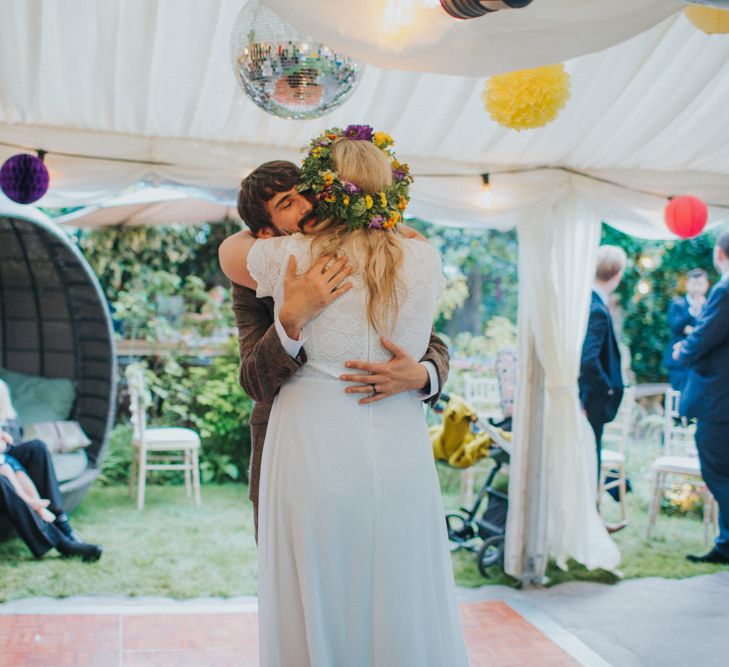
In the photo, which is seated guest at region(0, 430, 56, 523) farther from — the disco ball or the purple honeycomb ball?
the disco ball

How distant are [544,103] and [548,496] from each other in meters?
2.53

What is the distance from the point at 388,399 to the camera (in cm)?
205

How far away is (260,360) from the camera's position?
2.01m

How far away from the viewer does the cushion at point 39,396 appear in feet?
20.6

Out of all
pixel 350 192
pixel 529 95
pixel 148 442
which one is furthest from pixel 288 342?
pixel 148 442

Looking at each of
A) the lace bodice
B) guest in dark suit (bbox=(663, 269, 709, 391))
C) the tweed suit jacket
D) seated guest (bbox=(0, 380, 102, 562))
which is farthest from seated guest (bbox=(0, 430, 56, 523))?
guest in dark suit (bbox=(663, 269, 709, 391))

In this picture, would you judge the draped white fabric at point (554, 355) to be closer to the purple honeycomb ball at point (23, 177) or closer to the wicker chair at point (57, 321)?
the purple honeycomb ball at point (23, 177)

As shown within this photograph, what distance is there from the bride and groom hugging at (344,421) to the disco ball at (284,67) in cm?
65

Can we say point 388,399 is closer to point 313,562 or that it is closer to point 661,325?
point 313,562

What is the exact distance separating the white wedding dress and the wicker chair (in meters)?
4.47

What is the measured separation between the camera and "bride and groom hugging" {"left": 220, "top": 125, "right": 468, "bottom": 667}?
6.45 feet

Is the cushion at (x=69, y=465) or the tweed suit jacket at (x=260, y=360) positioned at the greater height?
the tweed suit jacket at (x=260, y=360)

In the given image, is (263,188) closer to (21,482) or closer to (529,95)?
(529,95)

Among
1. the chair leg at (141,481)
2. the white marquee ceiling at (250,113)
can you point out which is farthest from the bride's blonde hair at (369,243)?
the chair leg at (141,481)
